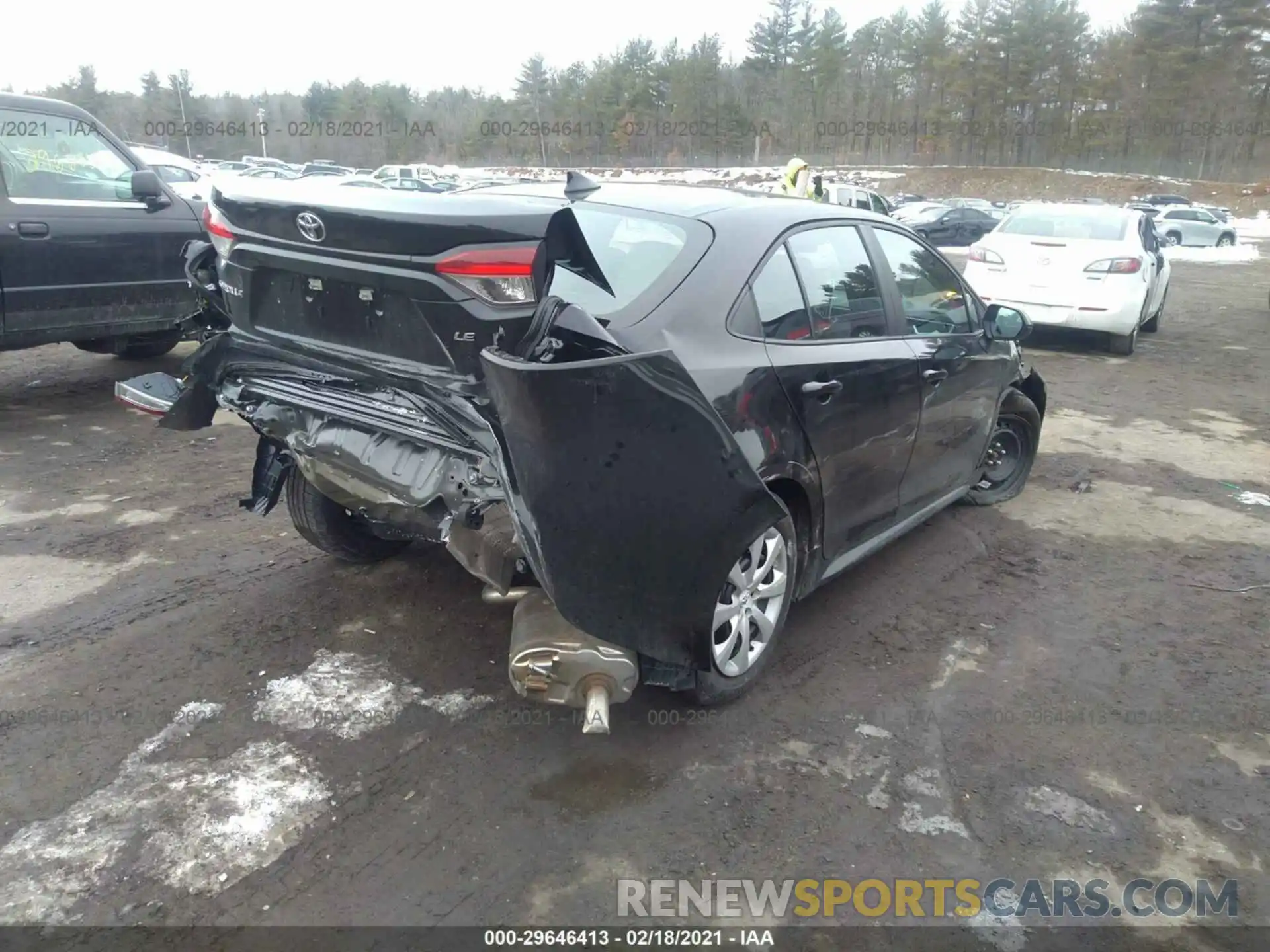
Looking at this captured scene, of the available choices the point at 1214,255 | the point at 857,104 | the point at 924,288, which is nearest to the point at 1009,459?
the point at 924,288

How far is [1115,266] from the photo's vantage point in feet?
32.3

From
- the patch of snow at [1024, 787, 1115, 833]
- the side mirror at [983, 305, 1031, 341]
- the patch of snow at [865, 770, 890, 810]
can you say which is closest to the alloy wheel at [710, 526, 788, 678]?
the patch of snow at [865, 770, 890, 810]

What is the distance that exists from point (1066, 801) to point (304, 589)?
3.23m

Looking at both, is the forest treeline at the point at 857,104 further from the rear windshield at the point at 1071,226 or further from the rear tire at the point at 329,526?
the rear tire at the point at 329,526

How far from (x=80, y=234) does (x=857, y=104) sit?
68.2 metres

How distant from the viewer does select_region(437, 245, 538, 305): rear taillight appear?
273 centimetres

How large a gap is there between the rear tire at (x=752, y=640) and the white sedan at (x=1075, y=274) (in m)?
7.53

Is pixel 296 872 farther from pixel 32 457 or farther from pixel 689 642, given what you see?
pixel 32 457

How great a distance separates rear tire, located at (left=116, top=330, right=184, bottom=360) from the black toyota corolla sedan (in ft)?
15.8

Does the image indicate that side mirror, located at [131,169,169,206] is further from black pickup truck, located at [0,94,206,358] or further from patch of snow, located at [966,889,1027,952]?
patch of snow, located at [966,889,1027,952]

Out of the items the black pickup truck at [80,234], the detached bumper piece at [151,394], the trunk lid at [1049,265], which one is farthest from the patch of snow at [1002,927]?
the trunk lid at [1049,265]

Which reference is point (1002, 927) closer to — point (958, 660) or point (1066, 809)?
point (1066, 809)

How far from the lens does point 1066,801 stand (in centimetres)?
297

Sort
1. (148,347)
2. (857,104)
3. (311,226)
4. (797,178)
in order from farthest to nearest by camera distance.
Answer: (857,104) < (797,178) < (148,347) < (311,226)
